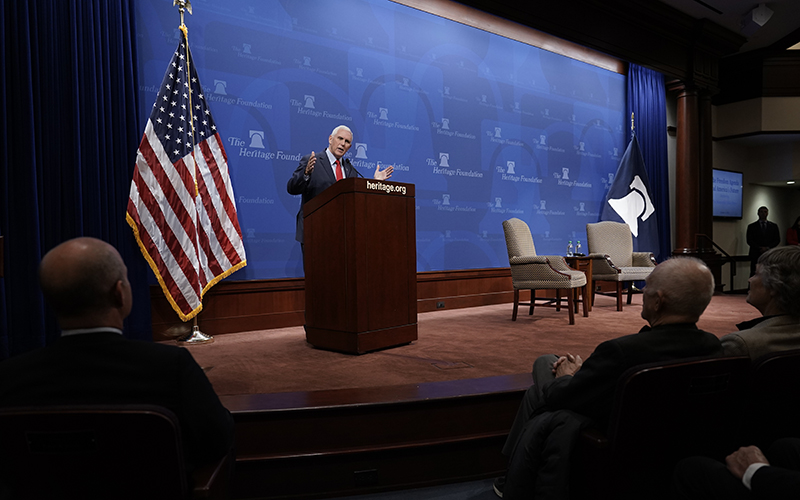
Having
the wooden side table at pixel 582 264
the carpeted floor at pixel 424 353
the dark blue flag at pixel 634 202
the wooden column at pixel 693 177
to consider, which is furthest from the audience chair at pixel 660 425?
the wooden column at pixel 693 177

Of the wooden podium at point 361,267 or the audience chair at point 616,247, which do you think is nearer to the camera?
the wooden podium at point 361,267

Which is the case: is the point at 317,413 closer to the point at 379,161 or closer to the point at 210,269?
the point at 210,269

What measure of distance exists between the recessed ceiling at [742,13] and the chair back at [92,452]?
7.78m

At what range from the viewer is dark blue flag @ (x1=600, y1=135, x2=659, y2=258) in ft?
23.5

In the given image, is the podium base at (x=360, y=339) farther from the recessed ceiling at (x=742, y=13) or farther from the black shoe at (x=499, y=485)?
the recessed ceiling at (x=742, y=13)

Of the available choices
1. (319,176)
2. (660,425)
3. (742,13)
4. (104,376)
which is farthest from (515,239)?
(742,13)

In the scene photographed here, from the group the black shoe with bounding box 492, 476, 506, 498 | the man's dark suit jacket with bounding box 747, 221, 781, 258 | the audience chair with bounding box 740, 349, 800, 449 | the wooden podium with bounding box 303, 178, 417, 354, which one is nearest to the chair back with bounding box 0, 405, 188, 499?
the black shoe with bounding box 492, 476, 506, 498

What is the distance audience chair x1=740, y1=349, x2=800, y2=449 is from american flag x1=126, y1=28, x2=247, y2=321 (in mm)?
3562

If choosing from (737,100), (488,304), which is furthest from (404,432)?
(737,100)

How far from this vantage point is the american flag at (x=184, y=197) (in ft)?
11.9

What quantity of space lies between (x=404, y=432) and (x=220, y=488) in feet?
3.47

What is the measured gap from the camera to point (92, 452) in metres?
0.91

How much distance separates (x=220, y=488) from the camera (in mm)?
1184

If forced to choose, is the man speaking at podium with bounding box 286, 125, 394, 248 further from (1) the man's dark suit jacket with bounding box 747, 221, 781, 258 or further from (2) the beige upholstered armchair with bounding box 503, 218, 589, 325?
(1) the man's dark suit jacket with bounding box 747, 221, 781, 258
